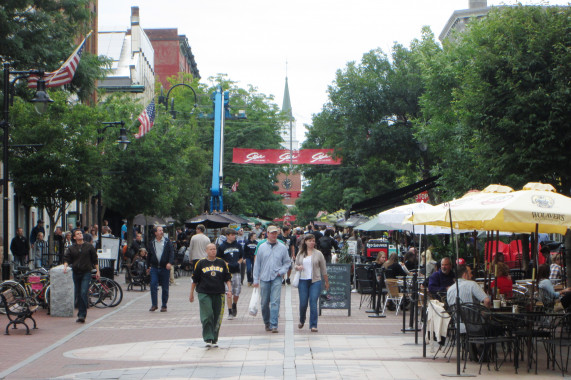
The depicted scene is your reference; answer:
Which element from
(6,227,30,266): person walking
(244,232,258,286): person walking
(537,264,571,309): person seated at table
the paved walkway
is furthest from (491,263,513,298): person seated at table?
(6,227,30,266): person walking

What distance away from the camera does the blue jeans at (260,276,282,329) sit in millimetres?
14906

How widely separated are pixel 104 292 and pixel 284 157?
90.3 feet

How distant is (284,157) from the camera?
4719cm

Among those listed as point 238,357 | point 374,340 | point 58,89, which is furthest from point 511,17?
point 58,89

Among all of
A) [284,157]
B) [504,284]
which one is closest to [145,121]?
[284,157]

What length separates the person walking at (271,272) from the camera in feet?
49.2

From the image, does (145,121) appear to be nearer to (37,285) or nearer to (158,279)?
(37,285)

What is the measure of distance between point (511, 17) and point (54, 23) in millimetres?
12003

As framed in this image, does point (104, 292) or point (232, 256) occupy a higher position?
point (232, 256)

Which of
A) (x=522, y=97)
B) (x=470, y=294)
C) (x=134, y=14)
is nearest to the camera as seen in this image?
(x=470, y=294)

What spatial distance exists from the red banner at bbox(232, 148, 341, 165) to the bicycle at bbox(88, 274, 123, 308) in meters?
26.5

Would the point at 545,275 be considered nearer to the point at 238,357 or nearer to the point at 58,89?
the point at 238,357

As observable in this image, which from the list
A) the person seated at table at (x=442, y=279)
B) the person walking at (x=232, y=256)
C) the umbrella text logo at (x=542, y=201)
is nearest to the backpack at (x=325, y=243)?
the person walking at (x=232, y=256)

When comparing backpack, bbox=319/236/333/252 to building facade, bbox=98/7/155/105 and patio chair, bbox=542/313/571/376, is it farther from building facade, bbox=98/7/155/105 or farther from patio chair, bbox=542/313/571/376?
building facade, bbox=98/7/155/105
